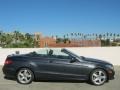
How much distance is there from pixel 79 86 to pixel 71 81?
3.81 feet

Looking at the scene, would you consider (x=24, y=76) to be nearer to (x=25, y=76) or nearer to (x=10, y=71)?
(x=25, y=76)

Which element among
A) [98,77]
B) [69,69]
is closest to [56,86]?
[69,69]

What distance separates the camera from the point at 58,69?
1102 cm

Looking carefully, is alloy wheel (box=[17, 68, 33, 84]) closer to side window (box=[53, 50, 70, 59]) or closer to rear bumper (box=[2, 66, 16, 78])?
rear bumper (box=[2, 66, 16, 78])

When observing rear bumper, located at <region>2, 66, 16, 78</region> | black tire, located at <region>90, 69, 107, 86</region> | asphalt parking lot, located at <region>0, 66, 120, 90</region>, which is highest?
rear bumper, located at <region>2, 66, 16, 78</region>

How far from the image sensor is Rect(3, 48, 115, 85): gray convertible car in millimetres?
10938

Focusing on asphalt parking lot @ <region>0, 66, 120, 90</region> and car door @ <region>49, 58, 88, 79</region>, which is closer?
asphalt parking lot @ <region>0, 66, 120, 90</region>

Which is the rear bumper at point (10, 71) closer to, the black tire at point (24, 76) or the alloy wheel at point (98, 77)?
the black tire at point (24, 76)

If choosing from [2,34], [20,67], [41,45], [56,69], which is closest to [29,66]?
[20,67]

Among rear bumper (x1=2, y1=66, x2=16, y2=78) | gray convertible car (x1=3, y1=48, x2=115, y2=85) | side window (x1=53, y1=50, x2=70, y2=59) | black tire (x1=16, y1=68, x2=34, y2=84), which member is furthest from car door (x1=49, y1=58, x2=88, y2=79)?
rear bumper (x1=2, y1=66, x2=16, y2=78)

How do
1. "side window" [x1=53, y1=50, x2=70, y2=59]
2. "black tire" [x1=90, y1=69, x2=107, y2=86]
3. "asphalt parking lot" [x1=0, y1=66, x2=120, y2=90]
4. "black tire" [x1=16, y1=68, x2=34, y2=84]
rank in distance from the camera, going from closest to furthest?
"asphalt parking lot" [x1=0, y1=66, x2=120, y2=90] < "black tire" [x1=90, y1=69, x2=107, y2=86] < "black tire" [x1=16, y1=68, x2=34, y2=84] < "side window" [x1=53, y1=50, x2=70, y2=59]

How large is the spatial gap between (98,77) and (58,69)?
5.04 feet

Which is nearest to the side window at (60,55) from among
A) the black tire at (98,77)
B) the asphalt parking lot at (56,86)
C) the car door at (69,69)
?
the car door at (69,69)

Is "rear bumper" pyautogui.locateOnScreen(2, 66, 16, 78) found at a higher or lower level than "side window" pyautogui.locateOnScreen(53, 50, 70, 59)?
lower
